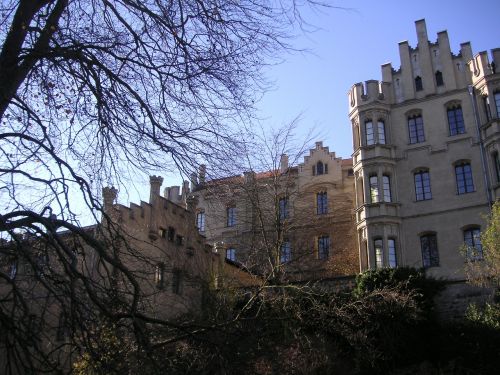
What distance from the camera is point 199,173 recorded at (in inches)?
291

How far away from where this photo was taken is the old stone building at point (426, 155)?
91.6 ft

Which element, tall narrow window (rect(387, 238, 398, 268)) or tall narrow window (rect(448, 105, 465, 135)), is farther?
tall narrow window (rect(448, 105, 465, 135))

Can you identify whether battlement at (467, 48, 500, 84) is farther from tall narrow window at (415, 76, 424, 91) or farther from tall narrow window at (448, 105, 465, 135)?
tall narrow window at (415, 76, 424, 91)

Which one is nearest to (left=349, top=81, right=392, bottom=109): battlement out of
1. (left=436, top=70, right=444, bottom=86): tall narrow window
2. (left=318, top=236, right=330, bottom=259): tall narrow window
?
(left=436, top=70, right=444, bottom=86): tall narrow window

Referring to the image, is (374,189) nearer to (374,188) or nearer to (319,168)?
(374,188)

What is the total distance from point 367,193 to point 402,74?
283 inches

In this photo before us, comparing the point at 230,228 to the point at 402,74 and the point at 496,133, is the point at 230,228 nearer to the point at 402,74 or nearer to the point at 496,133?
the point at 402,74

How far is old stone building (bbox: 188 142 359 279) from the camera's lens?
2453 centimetres

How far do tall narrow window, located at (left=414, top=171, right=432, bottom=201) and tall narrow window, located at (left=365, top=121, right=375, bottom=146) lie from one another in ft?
9.37

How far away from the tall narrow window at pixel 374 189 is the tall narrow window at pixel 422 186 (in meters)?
2.02

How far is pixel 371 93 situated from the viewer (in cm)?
3162

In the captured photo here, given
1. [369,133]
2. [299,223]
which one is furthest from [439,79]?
[299,223]

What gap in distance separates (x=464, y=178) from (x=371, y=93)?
669cm

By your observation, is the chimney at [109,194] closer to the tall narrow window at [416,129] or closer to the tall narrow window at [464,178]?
the tall narrow window at [464,178]
